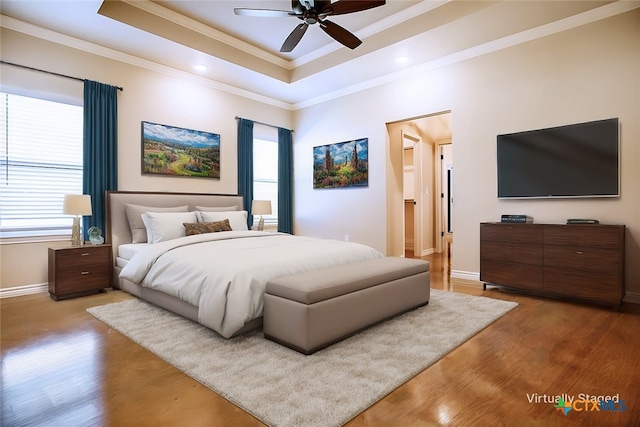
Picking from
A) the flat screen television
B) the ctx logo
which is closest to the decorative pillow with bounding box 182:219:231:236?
the flat screen television

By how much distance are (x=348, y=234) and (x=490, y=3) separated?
3663mm

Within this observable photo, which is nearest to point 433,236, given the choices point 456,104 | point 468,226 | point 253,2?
point 468,226

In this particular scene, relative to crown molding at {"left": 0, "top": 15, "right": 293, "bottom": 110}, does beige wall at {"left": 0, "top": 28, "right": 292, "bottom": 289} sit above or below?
below

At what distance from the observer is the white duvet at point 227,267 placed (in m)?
2.39

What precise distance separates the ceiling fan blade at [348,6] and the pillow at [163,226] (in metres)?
2.83

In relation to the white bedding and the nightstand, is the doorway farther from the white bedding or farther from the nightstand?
the nightstand

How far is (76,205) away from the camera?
12.0 feet

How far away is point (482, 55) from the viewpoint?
4.25m

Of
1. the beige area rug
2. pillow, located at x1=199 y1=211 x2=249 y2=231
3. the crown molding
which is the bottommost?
the beige area rug

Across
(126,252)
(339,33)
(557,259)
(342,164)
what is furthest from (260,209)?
(557,259)

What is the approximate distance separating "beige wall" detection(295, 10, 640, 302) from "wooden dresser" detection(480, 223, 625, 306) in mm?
388

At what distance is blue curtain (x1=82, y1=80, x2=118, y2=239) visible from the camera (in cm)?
406

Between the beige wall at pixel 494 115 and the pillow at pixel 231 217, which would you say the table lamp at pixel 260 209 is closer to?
the pillow at pixel 231 217

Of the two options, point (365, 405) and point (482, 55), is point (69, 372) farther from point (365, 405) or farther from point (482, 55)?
point (482, 55)
